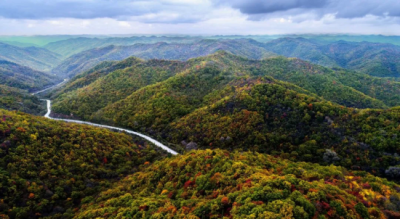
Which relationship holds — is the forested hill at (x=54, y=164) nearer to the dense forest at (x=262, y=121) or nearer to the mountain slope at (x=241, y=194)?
the mountain slope at (x=241, y=194)

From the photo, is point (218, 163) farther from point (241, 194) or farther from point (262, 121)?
point (262, 121)

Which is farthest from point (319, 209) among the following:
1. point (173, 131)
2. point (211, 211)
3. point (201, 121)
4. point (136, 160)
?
point (173, 131)

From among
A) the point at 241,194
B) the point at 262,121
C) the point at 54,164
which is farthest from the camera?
the point at 262,121

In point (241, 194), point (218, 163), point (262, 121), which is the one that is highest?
point (241, 194)

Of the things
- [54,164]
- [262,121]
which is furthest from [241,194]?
[54,164]

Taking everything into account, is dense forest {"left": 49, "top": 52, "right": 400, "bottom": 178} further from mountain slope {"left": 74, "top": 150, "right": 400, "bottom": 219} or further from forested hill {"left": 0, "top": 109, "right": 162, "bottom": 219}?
forested hill {"left": 0, "top": 109, "right": 162, "bottom": 219}

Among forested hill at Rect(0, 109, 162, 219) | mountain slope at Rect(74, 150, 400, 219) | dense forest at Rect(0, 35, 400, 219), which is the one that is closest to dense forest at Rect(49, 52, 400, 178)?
dense forest at Rect(0, 35, 400, 219)
